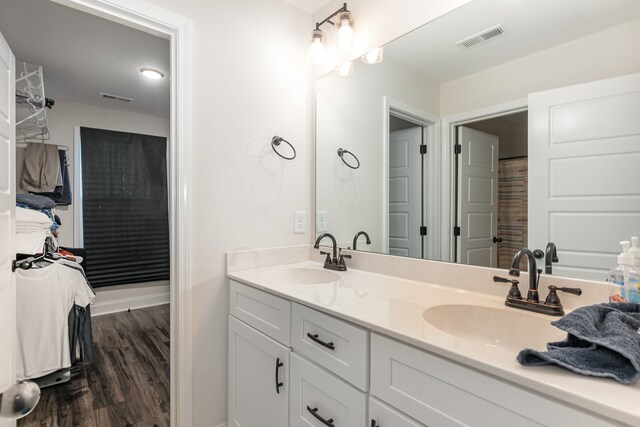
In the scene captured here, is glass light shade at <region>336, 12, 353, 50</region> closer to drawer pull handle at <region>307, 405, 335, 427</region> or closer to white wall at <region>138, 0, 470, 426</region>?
white wall at <region>138, 0, 470, 426</region>

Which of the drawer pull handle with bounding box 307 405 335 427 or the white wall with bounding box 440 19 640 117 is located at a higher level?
the white wall with bounding box 440 19 640 117

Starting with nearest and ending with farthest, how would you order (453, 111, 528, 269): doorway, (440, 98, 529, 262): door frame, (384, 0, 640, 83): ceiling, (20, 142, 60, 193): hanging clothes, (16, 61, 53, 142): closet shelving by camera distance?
1. (384, 0, 640, 83): ceiling
2. (453, 111, 528, 269): doorway
3. (440, 98, 529, 262): door frame
4. (16, 61, 53, 142): closet shelving
5. (20, 142, 60, 193): hanging clothes

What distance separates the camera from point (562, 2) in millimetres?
1077

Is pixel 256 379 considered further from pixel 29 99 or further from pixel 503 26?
pixel 29 99

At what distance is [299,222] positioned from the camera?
1.95 metres

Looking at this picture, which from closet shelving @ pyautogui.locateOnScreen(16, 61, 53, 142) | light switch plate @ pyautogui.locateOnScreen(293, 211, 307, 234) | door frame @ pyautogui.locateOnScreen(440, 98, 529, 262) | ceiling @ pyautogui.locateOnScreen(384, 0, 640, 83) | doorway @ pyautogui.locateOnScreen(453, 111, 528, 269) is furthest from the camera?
closet shelving @ pyautogui.locateOnScreen(16, 61, 53, 142)

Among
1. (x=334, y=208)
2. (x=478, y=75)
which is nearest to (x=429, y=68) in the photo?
(x=478, y=75)

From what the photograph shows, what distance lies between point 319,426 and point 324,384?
6.2 inches

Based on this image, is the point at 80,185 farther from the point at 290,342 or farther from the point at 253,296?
the point at 290,342

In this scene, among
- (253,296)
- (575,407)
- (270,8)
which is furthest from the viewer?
(270,8)

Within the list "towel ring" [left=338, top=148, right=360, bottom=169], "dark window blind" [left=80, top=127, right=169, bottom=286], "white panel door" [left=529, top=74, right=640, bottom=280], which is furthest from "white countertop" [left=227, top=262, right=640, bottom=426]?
"dark window blind" [left=80, top=127, right=169, bottom=286]

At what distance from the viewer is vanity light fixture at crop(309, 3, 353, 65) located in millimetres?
1723

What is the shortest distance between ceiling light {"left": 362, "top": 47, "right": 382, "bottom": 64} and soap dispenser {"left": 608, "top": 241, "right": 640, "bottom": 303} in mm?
1293

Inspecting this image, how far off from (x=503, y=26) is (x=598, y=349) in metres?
1.15
